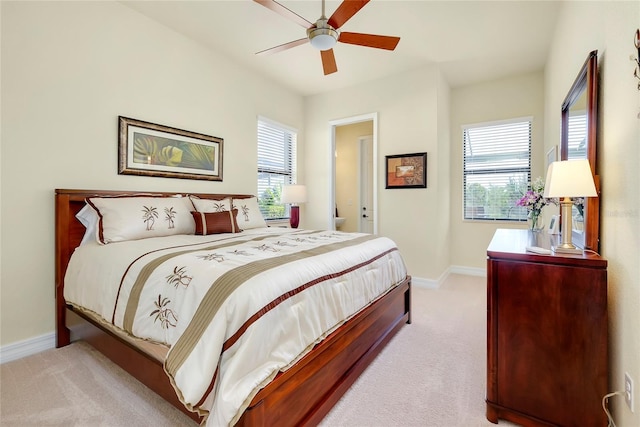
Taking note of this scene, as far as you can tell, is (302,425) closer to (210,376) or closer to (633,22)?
(210,376)

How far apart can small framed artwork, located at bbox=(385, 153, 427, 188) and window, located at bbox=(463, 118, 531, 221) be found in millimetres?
1137

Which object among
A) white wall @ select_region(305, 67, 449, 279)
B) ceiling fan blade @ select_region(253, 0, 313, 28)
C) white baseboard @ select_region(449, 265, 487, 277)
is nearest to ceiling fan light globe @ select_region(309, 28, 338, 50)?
ceiling fan blade @ select_region(253, 0, 313, 28)

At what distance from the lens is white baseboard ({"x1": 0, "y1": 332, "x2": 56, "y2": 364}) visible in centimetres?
212

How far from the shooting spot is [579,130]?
195cm

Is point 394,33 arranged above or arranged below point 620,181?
above

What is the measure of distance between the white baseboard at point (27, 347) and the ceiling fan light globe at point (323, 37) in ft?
10.3

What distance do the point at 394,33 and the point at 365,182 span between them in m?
2.96

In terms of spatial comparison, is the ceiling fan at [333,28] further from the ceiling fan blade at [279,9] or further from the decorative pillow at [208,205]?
the decorative pillow at [208,205]

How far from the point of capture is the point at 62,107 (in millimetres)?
2379

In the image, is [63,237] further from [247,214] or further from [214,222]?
[247,214]

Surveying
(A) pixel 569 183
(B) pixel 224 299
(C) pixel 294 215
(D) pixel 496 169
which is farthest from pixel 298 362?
(D) pixel 496 169

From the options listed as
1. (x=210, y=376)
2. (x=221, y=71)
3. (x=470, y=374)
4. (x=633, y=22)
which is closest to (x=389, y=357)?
(x=470, y=374)

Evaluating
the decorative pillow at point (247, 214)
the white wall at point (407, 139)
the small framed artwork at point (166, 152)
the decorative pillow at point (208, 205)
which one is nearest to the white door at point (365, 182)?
the white wall at point (407, 139)

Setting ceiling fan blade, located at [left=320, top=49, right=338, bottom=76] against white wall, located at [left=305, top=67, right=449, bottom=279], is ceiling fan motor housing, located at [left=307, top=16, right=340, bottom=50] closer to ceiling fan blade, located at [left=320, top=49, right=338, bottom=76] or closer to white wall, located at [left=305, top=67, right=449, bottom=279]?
ceiling fan blade, located at [left=320, top=49, right=338, bottom=76]
